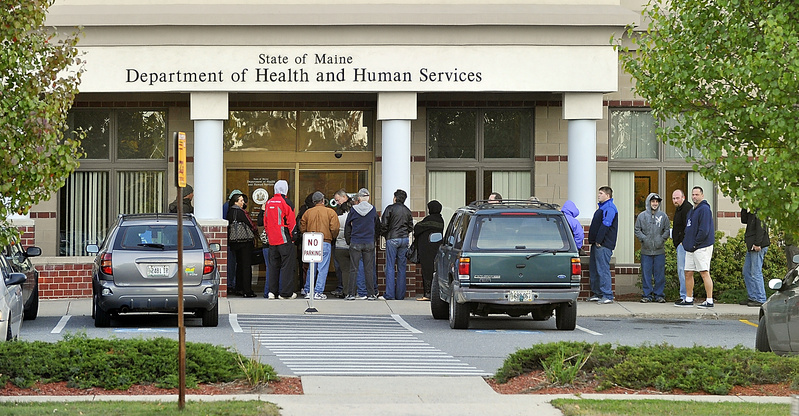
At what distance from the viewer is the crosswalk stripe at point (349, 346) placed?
1212 cm

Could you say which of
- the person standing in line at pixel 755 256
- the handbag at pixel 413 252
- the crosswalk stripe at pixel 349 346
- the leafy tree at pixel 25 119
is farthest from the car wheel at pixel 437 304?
the leafy tree at pixel 25 119

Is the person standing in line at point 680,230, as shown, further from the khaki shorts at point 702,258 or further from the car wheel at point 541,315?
the car wheel at point 541,315

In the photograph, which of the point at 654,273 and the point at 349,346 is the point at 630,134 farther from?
the point at 349,346

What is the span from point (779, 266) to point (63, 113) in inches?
547

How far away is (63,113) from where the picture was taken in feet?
37.3

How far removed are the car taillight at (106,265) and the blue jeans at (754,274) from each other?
33.1 ft

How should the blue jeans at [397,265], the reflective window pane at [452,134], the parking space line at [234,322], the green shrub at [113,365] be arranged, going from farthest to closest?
1. the reflective window pane at [452,134]
2. the blue jeans at [397,265]
3. the parking space line at [234,322]
4. the green shrub at [113,365]

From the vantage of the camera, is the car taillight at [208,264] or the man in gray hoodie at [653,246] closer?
the car taillight at [208,264]

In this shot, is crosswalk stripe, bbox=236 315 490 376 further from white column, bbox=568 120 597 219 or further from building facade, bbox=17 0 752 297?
white column, bbox=568 120 597 219

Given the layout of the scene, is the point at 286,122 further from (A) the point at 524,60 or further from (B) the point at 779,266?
(B) the point at 779,266

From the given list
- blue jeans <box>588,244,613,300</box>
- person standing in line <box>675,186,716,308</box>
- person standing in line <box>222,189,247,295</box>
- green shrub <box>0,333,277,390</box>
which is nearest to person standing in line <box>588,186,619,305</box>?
blue jeans <box>588,244,613,300</box>

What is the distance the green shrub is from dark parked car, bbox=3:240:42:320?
17.4 feet

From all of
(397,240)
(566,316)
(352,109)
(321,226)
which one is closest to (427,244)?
(397,240)

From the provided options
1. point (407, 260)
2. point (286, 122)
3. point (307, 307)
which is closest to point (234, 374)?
point (307, 307)
